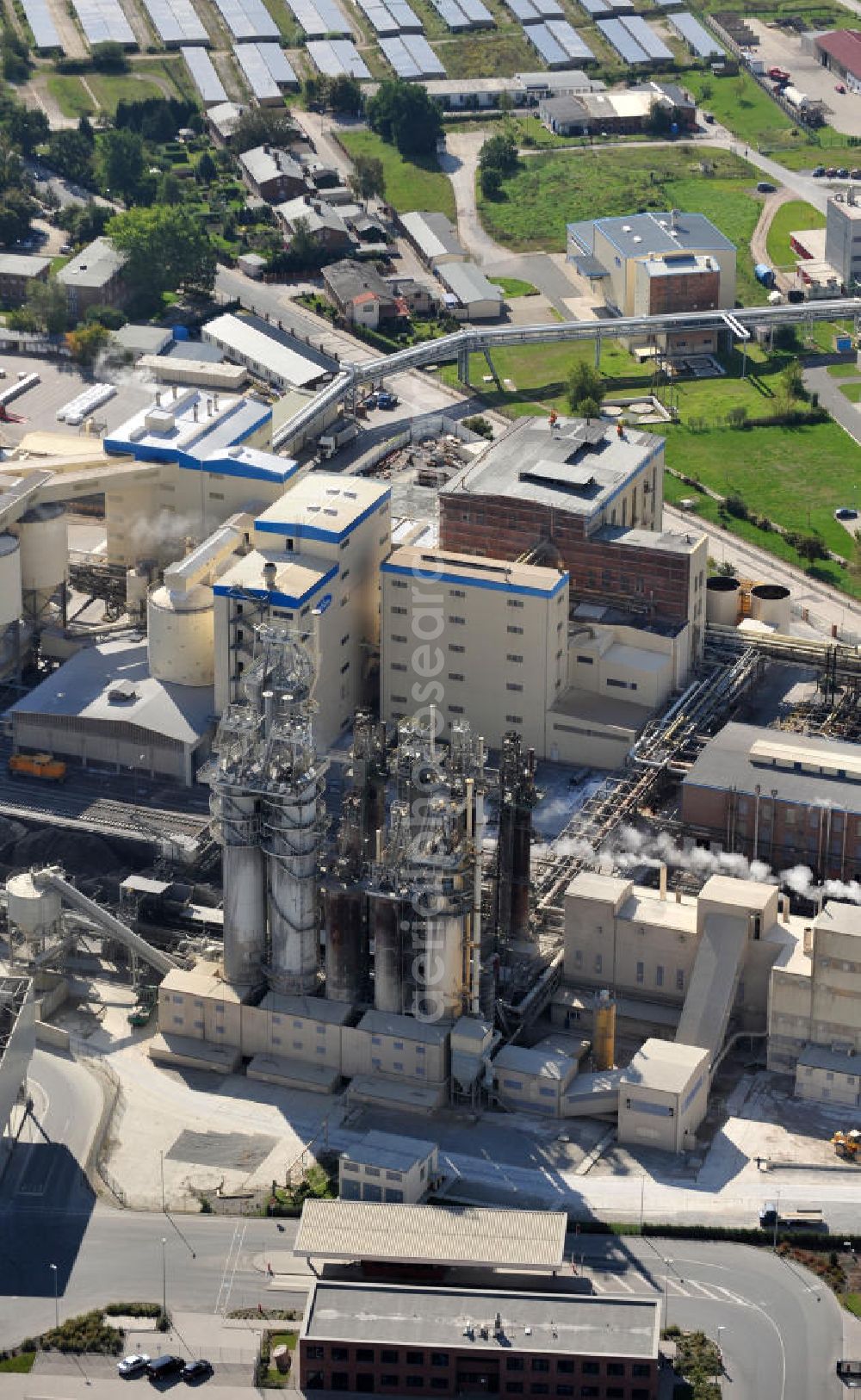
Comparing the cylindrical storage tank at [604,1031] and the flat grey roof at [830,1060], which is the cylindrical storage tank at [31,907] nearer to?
the cylindrical storage tank at [604,1031]

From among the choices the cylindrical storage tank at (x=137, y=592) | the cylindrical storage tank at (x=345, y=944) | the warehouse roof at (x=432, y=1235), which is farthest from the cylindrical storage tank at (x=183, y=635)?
the warehouse roof at (x=432, y=1235)

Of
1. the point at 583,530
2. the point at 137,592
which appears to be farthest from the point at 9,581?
the point at 583,530

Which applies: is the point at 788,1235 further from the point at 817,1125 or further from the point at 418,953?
the point at 418,953

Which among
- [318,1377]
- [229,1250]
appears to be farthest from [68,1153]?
[318,1377]

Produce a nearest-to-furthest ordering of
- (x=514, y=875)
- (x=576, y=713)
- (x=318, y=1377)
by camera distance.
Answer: (x=318, y=1377) → (x=514, y=875) → (x=576, y=713)

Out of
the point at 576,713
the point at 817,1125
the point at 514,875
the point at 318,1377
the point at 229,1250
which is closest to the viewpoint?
the point at 318,1377

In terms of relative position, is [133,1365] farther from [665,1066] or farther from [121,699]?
[121,699]

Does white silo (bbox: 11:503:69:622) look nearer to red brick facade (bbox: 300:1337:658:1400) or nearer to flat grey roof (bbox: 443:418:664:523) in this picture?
flat grey roof (bbox: 443:418:664:523)
